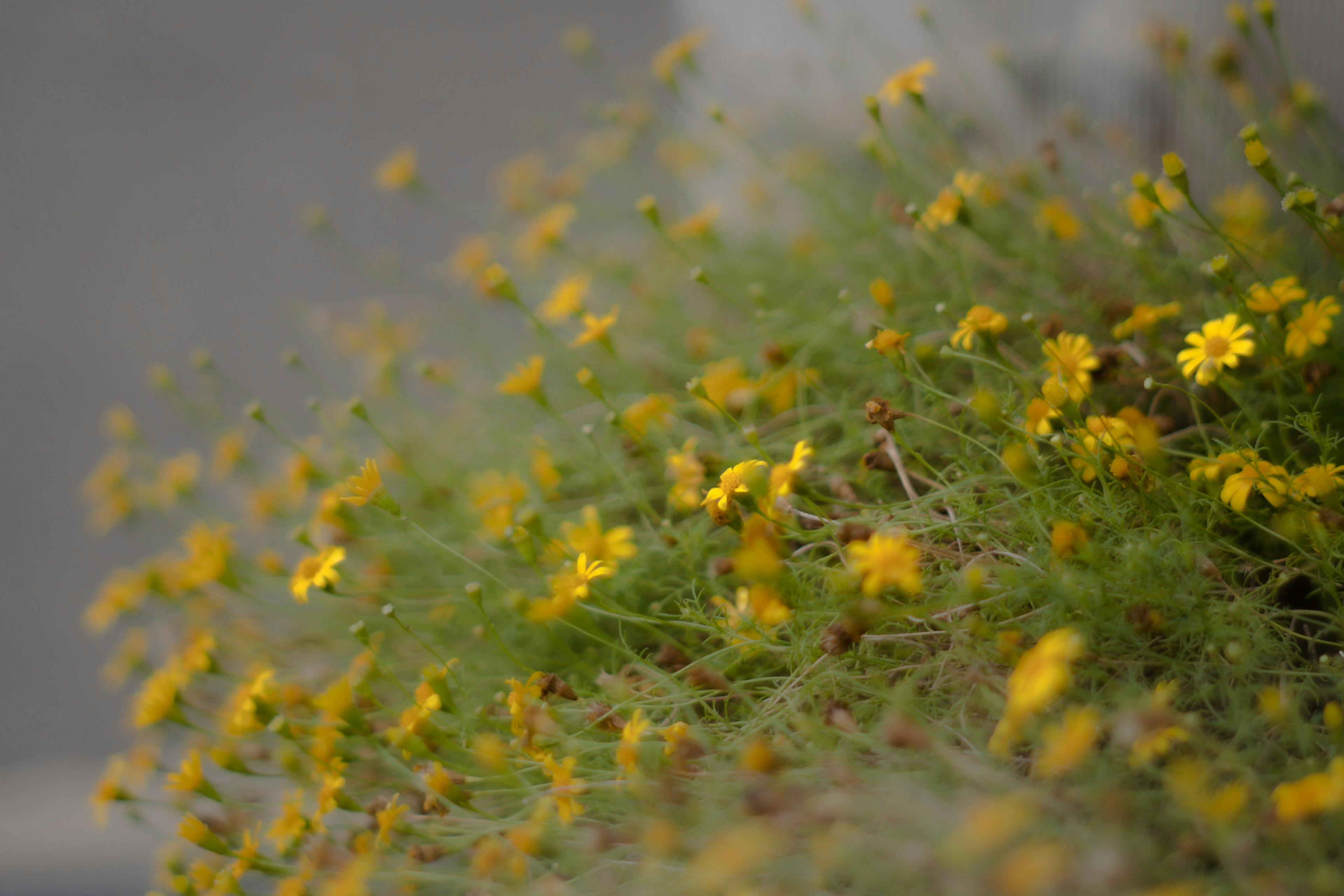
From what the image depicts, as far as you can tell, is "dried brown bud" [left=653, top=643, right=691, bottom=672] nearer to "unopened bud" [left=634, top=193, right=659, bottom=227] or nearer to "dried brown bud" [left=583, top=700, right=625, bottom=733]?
"dried brown bud" [left=583, top=700, right=625, bottom=733]

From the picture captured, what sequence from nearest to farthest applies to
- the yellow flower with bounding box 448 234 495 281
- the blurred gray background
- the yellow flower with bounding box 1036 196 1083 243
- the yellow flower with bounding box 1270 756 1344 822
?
the yellow flower with bounding box 1270 756 1344 822
the yellow flower with bounding box 1036 196 1083 243
the yellow flower with bounding box 448 234 495 281
the blurred gray background

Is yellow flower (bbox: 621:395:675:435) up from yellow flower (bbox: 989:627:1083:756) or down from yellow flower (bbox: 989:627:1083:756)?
up

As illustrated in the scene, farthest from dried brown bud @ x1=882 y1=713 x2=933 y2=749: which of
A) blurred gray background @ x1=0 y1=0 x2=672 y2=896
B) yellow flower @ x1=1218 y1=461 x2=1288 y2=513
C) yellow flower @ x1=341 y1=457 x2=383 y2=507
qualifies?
blurred gray background @ x1=0 y1=0 x2=672 y2=896

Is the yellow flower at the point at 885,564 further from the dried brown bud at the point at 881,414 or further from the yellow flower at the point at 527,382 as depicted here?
the yellow flower at the point at 527,382

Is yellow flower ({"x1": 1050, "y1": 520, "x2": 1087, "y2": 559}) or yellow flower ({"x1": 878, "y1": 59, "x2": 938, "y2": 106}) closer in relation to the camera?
yellow flower ({"x1": 1050, "y1": 520, "x2": 1087, "y2": 559})

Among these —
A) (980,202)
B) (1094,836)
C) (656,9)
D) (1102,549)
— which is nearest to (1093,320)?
(980,202)

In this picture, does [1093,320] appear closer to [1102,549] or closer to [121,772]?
[1102,549]
